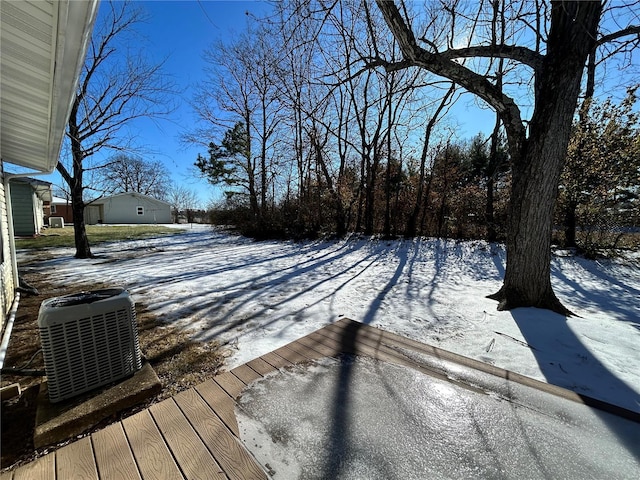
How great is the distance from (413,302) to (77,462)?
3.78 m

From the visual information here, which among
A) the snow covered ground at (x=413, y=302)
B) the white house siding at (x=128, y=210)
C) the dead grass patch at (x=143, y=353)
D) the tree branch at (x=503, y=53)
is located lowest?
the dead grass patch at (x=143, y=353)

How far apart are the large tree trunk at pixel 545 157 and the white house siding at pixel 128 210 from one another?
29808mm

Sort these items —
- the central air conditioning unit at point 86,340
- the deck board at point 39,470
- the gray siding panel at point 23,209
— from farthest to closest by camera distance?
the gray siding panel at point 23,209 → the central air conditioning unit at point 86,340 → the deck board at point 39,470

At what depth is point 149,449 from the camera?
134 centimetres

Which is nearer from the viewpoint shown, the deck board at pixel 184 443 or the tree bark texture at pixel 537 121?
the deck board at pixel 184 443

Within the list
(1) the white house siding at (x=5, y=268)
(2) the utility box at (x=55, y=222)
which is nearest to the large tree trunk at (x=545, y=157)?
(1) the white house siding at (x=5, y=268)

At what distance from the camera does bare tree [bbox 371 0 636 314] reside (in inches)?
117

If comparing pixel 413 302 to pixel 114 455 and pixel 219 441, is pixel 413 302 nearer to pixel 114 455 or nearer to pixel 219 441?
pixel 219 441

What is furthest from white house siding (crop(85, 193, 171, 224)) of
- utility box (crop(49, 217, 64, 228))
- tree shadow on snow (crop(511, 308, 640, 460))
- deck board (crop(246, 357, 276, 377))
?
tree shadow on snow (crop(511, 308, 640, 460))

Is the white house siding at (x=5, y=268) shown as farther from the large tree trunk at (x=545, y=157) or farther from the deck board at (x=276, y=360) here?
the large tree trunk at (x=545, y=157)

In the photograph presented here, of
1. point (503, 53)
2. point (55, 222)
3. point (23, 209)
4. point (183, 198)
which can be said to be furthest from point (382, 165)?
point (183, 198)

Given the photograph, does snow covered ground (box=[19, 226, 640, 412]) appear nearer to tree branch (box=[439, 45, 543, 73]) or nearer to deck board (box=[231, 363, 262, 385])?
deck board (box=[231, 363, 262, 385])

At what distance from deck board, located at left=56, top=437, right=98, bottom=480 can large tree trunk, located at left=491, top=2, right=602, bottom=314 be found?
411cm

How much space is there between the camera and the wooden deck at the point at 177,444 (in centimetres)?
122
